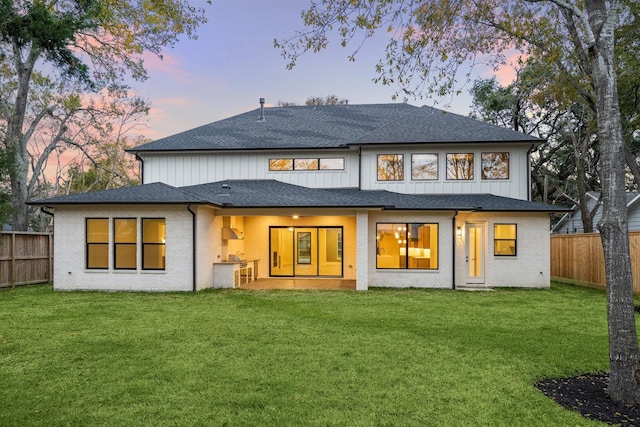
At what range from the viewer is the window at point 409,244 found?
44.4 ft

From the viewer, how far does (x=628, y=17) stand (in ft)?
35.5

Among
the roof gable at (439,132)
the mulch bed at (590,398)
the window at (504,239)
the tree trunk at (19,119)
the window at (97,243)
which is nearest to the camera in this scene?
the mulch bed at (590,398)

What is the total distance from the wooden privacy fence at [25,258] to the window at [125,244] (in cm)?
326

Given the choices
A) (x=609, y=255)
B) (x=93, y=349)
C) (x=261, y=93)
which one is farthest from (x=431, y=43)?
(x=261, y=93)

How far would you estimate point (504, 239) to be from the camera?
45.8 ft

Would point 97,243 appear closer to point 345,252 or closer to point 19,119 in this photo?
point 345,252

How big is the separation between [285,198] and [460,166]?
21.9ft

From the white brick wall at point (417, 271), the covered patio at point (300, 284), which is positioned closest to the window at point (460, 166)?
the white brick wall at point (417, 271)

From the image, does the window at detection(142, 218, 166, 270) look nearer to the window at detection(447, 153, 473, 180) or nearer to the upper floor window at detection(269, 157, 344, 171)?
the upper floor window at detection(269, 157, 344, 171)

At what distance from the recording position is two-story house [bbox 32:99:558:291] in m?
12.5

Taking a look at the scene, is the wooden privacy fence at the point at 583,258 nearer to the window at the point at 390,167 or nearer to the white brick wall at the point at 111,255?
the window at the point at 390,167

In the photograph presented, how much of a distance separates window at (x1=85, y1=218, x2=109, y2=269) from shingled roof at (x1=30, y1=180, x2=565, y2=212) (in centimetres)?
75

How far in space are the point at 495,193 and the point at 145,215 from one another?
1205cm

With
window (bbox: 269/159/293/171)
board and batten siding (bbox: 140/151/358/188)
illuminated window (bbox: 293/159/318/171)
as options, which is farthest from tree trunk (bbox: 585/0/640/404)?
window (bbox: 269/159/293/171)
